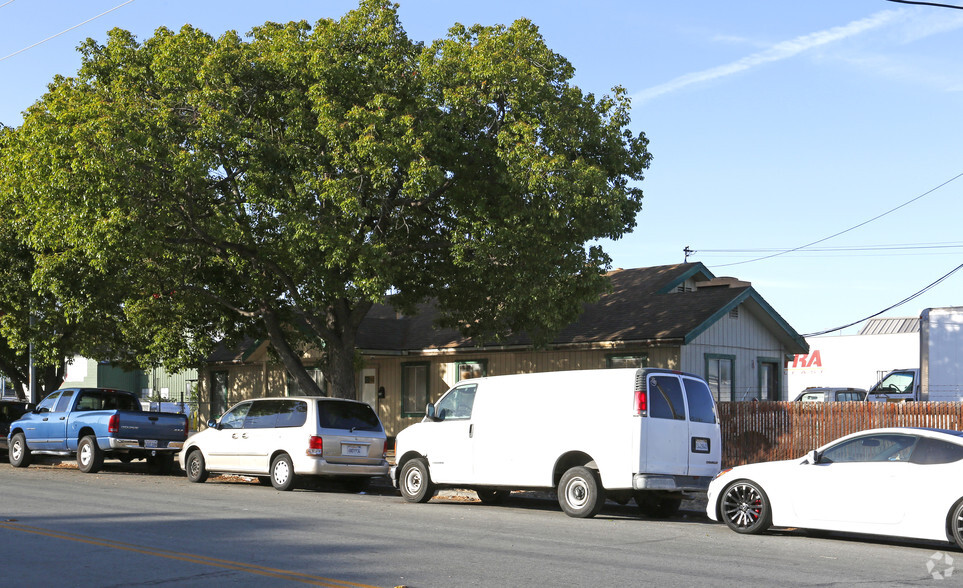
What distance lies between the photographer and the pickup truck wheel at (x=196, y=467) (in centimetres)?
2006

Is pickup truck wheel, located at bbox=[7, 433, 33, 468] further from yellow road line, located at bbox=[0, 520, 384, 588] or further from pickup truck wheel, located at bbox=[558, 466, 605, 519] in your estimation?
pickup truck wheel, located at bbox=[558, 466, 605, 519]

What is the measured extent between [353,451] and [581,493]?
548cm

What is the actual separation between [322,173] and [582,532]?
9728 mm

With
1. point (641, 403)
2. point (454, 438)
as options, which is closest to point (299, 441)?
point (454, 438)

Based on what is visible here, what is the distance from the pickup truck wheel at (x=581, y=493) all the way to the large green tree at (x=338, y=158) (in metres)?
5.96

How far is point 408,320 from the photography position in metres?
33.3

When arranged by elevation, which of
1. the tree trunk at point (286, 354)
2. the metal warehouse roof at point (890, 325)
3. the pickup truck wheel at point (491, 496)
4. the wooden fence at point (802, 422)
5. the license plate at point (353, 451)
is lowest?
the pickup truck wheel at point (491, 496)

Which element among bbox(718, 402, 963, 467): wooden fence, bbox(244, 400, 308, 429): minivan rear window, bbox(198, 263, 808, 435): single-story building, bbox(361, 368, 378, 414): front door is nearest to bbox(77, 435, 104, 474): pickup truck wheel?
bbox(244, 400, 308, 429): minivan rear window

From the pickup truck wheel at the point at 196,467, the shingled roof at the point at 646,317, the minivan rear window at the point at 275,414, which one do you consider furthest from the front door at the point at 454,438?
the shingled roof at the point at 646,317

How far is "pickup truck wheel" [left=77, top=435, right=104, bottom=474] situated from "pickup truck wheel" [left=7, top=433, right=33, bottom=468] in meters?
2.59

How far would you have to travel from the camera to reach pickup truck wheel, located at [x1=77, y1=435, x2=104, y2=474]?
862 inches

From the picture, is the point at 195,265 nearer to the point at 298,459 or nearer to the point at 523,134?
the point at 298,459

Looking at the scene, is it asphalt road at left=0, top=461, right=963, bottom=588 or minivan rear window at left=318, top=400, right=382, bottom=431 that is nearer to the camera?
asphalt road at left=0, top=461, right=963, bottom=588

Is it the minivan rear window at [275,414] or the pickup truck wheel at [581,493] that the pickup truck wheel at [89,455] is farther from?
the pickup truck wheel at [581,493]
